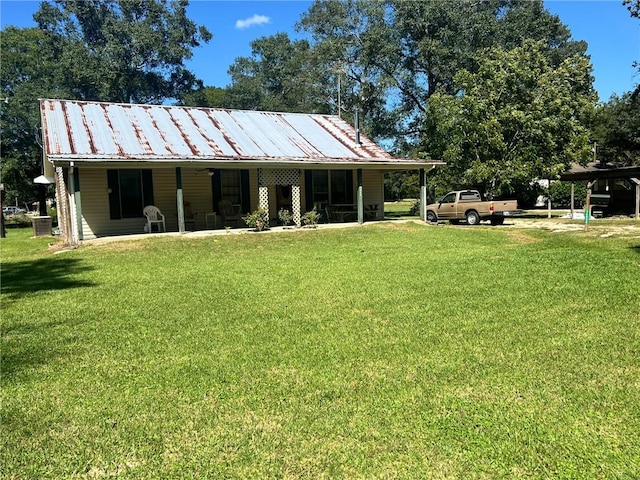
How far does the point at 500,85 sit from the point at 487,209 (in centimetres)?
856

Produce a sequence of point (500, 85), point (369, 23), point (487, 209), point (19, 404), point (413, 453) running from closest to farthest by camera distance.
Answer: point (413, 453) → point (19, 404) → point (487, 209) → point (500, 85) → point (369, 23)

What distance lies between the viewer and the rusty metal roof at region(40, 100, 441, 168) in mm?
14898

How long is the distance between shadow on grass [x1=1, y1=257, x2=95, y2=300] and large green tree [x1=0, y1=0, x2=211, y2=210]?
23938 mm

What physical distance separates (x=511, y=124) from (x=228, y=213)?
15.0 m

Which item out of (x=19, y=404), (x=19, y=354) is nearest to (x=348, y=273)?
(x=19, y=354)

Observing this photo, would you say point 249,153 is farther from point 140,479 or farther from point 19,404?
point 140,479

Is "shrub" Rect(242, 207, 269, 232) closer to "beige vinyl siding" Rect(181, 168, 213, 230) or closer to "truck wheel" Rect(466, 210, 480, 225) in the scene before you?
"beige vinyl siding" Rect(181, 168, 213, 230)

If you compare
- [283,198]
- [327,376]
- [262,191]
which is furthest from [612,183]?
[327,376]

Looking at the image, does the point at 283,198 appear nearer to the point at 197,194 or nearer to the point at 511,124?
the point at 197,194

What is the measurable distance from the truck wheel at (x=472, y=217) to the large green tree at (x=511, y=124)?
4.57 meters

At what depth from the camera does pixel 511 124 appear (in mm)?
23938

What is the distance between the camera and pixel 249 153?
55.0 ft

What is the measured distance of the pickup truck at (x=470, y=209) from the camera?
19.1m

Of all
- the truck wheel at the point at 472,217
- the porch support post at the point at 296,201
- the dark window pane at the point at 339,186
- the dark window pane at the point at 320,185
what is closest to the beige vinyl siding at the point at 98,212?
the porch support post at the point at 296,201
